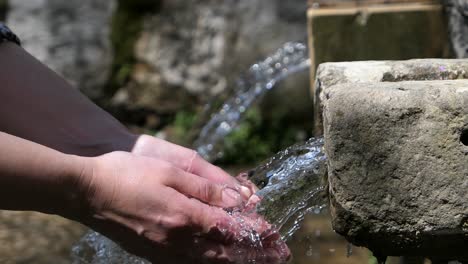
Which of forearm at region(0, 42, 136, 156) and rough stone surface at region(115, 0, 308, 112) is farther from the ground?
forearm at region(0, 42, 136, 156)

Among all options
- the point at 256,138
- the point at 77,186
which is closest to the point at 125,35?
the point at 256,138

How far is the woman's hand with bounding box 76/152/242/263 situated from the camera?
1.32 meters

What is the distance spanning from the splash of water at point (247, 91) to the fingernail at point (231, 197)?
1.74 meters

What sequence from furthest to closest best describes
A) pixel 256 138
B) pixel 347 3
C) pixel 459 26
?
pixel 256 138
pixel 347 3
pixel 459 26

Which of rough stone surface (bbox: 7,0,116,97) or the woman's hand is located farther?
rough stone surface (bbox: 7,0,116,97)

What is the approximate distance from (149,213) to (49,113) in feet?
1.52

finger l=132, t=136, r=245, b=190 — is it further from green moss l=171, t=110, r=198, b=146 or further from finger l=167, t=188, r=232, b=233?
green moss l=171, t=110, r=198, b=146

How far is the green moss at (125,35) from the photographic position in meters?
4.02

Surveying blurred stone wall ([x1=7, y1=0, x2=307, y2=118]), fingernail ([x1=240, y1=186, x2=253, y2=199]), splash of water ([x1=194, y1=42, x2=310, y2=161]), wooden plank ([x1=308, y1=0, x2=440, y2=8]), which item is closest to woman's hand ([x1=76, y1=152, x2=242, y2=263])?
fingernail ([x1=240, y1=186, x2=253, y2=199])

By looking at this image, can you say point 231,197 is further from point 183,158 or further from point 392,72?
point 392,72

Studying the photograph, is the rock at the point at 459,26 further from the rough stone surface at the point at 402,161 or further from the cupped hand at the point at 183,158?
the rough stone surface at the point at 402,161

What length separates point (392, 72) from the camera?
1410 mm

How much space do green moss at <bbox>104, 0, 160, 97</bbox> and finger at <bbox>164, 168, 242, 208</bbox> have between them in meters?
2.65

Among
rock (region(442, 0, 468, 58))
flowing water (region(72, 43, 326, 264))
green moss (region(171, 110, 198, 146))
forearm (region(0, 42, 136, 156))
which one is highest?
rock (region(442, 0, 468, 58))
